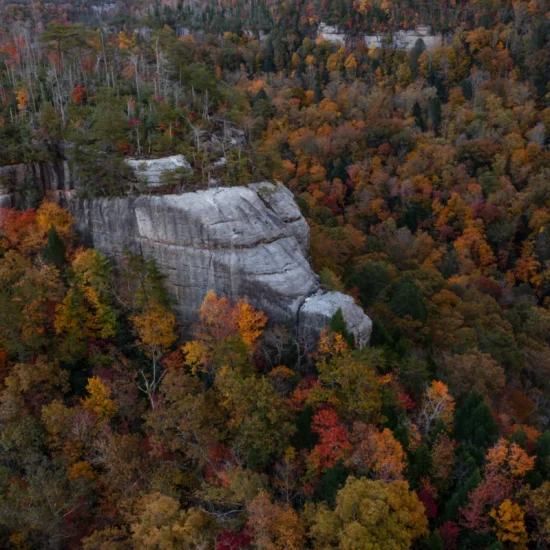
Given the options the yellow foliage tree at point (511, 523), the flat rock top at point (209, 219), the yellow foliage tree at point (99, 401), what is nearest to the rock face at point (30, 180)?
the flat rock top at point (209, 219)

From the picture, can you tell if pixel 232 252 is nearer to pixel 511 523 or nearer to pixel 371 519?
pixel 371 519

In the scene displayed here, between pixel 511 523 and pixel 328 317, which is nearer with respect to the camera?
pixel 511 523

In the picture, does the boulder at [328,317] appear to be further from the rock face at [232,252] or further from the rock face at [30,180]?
the rock face at [30,180]

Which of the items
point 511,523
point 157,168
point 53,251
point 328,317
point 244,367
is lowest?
point 511,523

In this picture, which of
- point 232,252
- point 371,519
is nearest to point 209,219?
point 232,252

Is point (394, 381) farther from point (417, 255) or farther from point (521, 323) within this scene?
point (417, 255)

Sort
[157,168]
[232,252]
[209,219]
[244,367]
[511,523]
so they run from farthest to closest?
[157,168] < [232,252] < [209,219] < [244,367] < [511,523]
